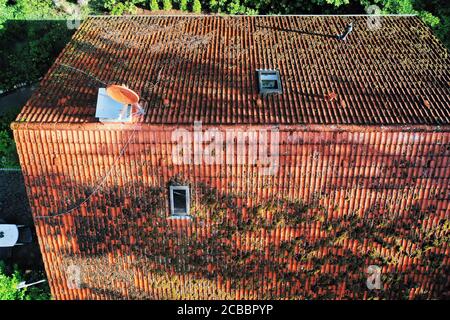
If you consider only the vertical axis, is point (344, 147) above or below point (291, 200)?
above

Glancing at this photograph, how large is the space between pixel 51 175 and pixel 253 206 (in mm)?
4610

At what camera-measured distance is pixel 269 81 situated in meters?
10.4

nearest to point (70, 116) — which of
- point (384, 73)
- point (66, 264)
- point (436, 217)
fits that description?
point (66, 264)

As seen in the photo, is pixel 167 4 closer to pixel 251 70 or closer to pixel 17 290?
pixel 251 70

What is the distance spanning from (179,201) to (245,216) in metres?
1.57

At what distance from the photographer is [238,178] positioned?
9.48 metres

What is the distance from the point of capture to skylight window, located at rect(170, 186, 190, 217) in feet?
31.3

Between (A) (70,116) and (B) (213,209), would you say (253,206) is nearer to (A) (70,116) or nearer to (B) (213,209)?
(B) (213,209)

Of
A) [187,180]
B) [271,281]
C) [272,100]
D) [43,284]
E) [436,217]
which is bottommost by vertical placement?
[43,284]

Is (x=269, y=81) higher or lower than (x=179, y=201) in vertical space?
higher

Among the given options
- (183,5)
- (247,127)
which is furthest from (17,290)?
(183,5)

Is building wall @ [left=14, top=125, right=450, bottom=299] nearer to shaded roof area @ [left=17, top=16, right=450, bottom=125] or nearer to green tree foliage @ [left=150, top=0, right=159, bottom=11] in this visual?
shaded roof area @ [left=17, top=16, right=450, bottom=125]

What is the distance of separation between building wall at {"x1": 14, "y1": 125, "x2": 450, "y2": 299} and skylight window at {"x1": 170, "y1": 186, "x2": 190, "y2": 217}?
0.52 ft

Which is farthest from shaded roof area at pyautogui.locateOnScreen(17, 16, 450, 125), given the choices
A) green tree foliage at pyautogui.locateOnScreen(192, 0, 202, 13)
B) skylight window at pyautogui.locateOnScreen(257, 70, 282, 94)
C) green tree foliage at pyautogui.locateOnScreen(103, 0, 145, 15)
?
green tree foliage at pyautogui.locateOnScreen(192, 0, 202, 13)
